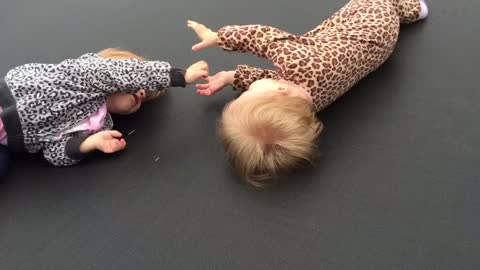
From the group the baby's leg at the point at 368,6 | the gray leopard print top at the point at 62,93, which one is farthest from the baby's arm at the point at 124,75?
the baby's leg at the point at 368,6

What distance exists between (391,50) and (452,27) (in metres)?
0.25

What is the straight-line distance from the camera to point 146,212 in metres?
0.97

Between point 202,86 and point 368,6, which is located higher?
point 368,6

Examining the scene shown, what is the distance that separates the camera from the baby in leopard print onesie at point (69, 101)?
3.31 ft

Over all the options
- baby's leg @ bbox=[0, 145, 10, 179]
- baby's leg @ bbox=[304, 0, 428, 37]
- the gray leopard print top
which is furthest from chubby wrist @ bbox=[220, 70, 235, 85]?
baby's leg @ bbox=[0, 145, 10, 179]

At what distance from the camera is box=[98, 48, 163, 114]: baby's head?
110 centimetres

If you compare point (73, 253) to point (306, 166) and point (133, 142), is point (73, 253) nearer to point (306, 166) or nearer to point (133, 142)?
point (133, 142)

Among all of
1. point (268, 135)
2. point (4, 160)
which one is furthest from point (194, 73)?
point (4, 160)

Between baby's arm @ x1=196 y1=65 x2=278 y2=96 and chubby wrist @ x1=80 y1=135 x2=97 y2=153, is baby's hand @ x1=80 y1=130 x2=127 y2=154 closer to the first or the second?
chubby wrist @ x1=80 y1=135 x2=97 y2=153

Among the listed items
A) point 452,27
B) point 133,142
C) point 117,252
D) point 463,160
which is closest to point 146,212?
point 117,252

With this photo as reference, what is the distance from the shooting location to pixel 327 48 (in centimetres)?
104

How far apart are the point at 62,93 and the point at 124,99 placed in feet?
0.48

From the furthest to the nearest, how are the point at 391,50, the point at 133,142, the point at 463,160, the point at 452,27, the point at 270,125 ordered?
the point at 452,27, the point at 391,50, the point at 133,142, the point at 463,160, the point at 270,125

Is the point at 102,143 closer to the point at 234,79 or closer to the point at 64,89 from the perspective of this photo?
the point at 64,89
